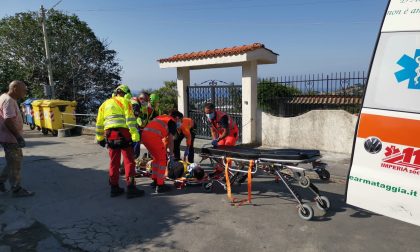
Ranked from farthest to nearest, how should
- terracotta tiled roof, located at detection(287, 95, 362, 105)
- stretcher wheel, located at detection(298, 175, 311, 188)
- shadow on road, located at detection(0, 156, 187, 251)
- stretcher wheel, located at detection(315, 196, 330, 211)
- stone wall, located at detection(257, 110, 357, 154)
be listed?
1. terracotta tiled roof, located at detection(287, 95, 362, 105)
2. stone wall, located at detection(257, 110, 357, 154)
3. stretcher wheel, located at detection(315, 196, 330, 211)
4. stretcher wheel, located at detection(298, 175, 311, 188)
5. shadow on road, located at detection(0, 156, 187, 251)

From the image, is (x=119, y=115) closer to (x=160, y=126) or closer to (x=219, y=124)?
(x=160, y=126)

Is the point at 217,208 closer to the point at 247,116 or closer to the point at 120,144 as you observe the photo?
the point at 120,144

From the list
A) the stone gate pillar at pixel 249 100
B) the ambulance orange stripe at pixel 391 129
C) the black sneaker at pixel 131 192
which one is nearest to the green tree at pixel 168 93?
the stone gate pillar at pixel 249 100

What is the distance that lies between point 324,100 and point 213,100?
3249 mm

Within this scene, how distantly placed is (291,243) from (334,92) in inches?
233

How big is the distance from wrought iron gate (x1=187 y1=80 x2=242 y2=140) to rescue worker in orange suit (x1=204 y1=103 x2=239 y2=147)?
3360 millimetres

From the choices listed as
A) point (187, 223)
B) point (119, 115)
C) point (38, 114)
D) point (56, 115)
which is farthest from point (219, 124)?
point (38, 114)

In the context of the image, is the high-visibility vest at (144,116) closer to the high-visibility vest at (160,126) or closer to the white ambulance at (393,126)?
the high-visibility vest at (160,126)

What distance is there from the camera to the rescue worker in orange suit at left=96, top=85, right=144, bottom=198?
5.25 m

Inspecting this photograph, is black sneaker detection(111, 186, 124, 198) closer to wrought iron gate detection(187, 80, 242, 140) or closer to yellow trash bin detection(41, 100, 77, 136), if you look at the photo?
wrought iron gate detection(187, 80, 242, 140)

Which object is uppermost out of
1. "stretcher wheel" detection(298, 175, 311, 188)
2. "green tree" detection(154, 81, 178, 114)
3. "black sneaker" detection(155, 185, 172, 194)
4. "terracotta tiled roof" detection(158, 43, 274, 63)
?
"terracotta tiled roof" detection(158, 43, 274, 63)

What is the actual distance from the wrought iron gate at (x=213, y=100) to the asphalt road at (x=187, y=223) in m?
4.05

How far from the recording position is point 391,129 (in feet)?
8.73

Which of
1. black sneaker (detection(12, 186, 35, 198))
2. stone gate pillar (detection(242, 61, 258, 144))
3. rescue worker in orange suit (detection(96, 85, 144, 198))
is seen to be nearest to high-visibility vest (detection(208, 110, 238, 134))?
rescue worker in orange suit (detection(96, 85, 144, 198))
